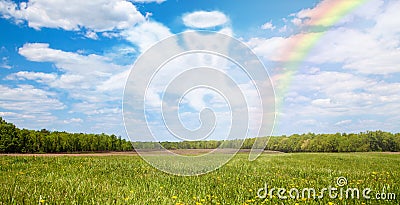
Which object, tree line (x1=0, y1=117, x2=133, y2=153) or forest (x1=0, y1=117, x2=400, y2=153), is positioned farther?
forest (x1=0, y1=117, x2=400, y2=153)

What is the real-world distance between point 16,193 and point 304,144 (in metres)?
90.0

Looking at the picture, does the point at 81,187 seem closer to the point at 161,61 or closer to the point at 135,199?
the point at 135,199

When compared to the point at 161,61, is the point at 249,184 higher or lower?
lower

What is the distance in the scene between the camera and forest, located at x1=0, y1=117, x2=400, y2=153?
60450 mm

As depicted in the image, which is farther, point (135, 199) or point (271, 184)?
point (271, 184)

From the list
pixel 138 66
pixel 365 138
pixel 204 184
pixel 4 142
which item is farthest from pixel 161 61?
pixel 365 138

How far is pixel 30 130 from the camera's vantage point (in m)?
66.7
